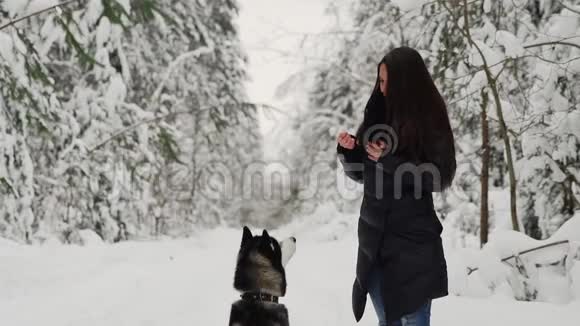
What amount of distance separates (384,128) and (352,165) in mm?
284

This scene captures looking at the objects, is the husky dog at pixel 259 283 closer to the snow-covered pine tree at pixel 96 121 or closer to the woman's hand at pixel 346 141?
the woman's hand at pixel 346 141

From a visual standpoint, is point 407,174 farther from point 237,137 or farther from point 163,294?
point 237,137

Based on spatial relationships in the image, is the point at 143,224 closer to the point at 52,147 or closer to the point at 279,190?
the point at 52,147

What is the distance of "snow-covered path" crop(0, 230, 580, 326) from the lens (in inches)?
178

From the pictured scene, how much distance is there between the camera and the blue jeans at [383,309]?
104 inches

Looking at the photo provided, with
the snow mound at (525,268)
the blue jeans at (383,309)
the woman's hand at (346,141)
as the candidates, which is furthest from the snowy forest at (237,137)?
the woman's hand at (346,141)

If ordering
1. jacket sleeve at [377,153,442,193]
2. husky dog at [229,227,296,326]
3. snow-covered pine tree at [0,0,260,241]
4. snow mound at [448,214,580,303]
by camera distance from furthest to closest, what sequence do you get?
snow-covered pine tree at [0,0,260,241] → snow mound at [448,214,580,303] → husky dog at [229,227,296,326] → jacket sleeve at [377,153,442,193]

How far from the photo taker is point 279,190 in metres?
36.4

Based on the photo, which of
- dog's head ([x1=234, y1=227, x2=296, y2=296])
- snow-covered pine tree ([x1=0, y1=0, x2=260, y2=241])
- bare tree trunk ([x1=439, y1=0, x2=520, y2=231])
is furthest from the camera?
snow-covered pine tree ([x1=0, y1=0, x2=260, y2=241])

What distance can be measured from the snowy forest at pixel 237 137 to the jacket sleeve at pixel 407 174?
232cm

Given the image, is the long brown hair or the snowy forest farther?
the snowy forest

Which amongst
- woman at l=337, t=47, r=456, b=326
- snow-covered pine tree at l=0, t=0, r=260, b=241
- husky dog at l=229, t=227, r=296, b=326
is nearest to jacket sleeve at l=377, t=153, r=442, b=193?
woman at l=337, t=47, r=456, b=326

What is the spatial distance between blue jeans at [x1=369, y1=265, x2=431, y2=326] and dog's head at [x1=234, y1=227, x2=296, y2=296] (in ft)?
2.92

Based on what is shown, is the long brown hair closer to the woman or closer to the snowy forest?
the woman
